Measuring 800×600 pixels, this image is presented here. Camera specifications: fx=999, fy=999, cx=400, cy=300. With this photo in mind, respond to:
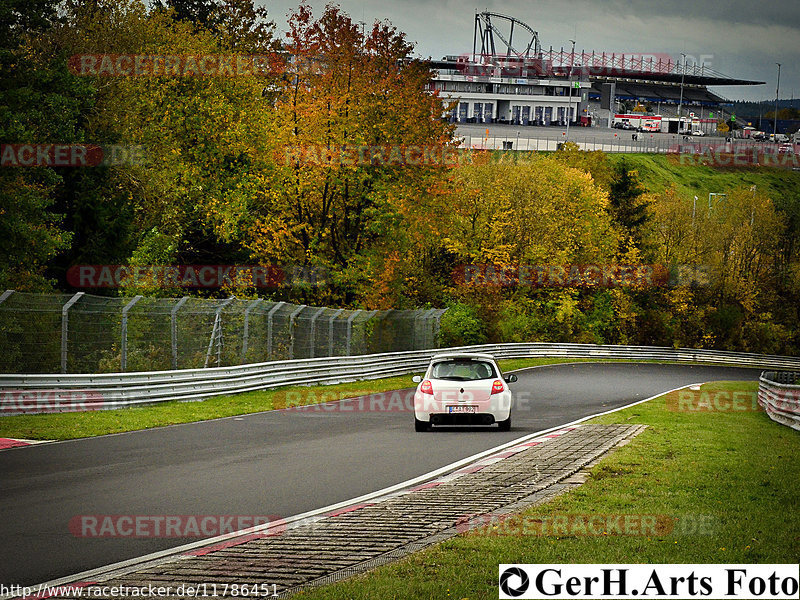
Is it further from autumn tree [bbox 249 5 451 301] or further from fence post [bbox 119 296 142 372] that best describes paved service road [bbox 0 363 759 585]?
autumn tree [bbox 249 5 451 301]

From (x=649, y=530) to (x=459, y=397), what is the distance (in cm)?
1022

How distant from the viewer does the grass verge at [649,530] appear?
7.18 metres

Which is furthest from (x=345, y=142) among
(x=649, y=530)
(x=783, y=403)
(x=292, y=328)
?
(x=649, y=530)

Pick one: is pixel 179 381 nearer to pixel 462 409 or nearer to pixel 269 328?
pixel 269 328

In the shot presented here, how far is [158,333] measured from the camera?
23484mm

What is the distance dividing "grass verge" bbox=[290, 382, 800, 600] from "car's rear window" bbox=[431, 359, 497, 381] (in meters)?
3.62

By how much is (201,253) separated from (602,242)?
39407 mm

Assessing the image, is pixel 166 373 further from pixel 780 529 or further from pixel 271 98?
pixel 271 98

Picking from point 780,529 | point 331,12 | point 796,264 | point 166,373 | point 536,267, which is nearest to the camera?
point 780,529

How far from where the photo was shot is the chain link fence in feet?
66.0

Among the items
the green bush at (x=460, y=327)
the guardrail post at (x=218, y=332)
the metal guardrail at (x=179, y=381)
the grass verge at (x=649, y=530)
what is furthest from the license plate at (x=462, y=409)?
the green bush at (x=460, y=327)

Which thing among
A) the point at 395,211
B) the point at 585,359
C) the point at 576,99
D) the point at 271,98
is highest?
the point at 576,99

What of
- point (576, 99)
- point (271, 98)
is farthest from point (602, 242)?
point (576, 99)

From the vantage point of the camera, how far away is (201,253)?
1804 inches
